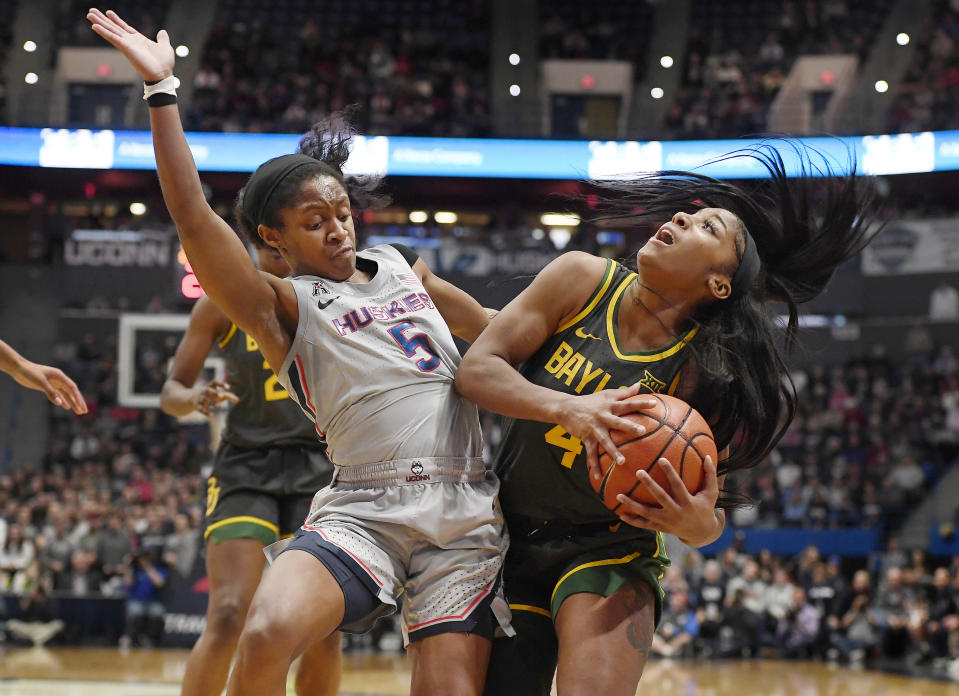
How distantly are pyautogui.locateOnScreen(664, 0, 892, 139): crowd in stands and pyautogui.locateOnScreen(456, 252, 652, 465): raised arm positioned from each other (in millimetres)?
17615

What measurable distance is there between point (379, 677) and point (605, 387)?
275 inches

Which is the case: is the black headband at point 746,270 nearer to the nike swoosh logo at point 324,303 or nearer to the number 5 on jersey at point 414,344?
the number 5 on jersey at point 414,344

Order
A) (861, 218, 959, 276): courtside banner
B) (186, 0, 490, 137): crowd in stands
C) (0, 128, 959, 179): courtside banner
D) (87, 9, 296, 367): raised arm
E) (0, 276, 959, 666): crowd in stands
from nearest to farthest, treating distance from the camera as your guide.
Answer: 1. (87, 9, 296, 367): raised arm
2. (0, 276, 959, 666): crowd in stands
3. (0, 128, 959, 179): courtside banner
4. (861, 218, 959, 276): courtside banner
5. (186, 0, 490, 137): crowd in stands

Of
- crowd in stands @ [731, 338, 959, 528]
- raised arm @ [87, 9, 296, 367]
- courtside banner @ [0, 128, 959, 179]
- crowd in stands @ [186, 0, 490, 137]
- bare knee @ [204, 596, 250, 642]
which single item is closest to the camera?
raised arm @ [87, 9, 296, 367]

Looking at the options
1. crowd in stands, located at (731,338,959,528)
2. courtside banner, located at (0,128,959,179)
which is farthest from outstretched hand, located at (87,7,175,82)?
courtside banner, located at (0,128,959,179)

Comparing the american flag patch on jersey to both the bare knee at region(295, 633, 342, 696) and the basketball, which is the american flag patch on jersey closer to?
the basketball

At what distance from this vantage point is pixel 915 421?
1811cm

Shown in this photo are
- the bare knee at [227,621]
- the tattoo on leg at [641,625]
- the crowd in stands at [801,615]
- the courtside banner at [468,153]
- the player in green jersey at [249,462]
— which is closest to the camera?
the tattoo on leg at [641,625]

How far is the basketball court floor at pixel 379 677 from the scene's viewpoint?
843 centimetres

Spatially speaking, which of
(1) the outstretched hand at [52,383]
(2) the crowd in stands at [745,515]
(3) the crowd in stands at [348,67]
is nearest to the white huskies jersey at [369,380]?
(1) the outstretched hand at [52,383]

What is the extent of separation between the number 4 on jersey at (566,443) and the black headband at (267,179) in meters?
1.09

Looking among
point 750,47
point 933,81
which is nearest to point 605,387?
point 933,81

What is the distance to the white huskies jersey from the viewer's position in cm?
338

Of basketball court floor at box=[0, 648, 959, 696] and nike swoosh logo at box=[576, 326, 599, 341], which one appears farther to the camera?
basketball court floor at box=[0, 648, 959, 696]
